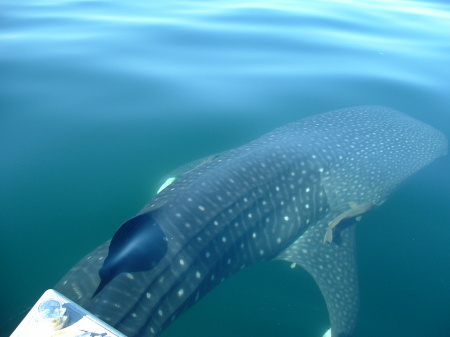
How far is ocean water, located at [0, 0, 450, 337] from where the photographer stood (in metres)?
4.00

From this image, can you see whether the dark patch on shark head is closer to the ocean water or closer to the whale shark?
the whale shark

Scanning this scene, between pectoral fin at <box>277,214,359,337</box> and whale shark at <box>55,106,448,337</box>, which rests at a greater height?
whale shark at <box>55,106,448,337</box>

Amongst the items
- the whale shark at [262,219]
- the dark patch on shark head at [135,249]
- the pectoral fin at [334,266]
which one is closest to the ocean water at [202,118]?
the pectoral fin at [334,266]

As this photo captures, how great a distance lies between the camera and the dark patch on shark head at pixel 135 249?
3113 millimetres

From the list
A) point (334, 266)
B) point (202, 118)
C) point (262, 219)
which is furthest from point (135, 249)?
point (202, 118)

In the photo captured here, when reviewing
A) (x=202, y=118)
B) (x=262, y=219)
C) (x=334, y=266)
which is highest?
(x=202, y=118)

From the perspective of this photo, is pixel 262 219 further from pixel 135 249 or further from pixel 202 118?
pixel 202 118

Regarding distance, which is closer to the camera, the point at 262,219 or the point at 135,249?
the point at 135,249

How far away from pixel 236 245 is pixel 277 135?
185 centimetres

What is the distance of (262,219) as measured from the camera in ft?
13.6

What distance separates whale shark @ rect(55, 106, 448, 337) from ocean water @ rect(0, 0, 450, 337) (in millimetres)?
252

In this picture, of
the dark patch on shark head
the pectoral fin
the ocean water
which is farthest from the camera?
the ocean water

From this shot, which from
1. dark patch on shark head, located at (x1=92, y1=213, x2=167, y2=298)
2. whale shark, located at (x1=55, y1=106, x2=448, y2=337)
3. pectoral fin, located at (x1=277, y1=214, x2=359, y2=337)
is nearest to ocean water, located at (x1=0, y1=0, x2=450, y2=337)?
pectoral fin, located at (x1=277, y1=214, x2=359, y2=337)

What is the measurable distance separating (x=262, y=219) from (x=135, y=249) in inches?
56.0
